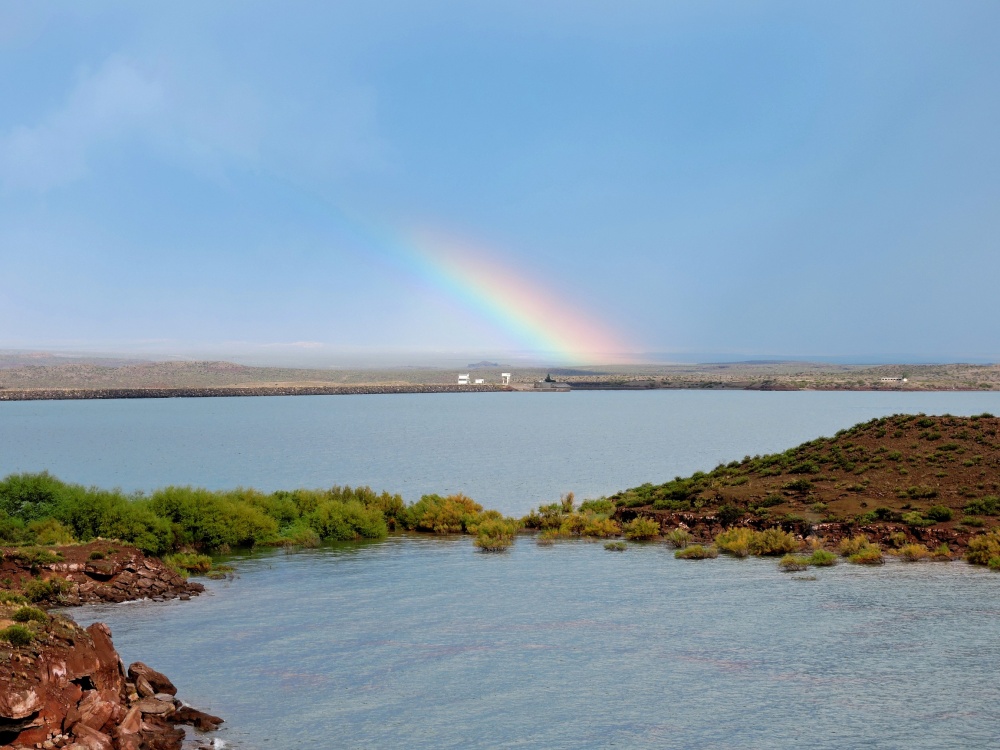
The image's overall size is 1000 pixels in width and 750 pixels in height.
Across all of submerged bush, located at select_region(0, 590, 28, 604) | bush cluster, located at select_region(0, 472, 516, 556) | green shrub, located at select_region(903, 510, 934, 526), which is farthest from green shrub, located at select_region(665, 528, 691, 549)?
submerged bush, located at select_region(0, 590, 28, 604)

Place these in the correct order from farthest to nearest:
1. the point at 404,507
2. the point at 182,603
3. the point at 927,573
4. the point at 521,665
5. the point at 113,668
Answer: the point at 404,507
the point at 927,573
the point at 182,603
the point at 521,665
the point at 113,668

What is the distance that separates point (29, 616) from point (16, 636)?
4.01ft

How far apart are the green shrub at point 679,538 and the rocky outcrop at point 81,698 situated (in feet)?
72.9

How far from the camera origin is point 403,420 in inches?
5591

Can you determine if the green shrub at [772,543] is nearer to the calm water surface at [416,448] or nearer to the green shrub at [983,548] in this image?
the green shrub at [983,548]

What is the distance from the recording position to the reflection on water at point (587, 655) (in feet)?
54.8

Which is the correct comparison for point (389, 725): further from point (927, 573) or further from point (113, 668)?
point (927, 573)

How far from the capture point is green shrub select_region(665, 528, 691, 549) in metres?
35.6

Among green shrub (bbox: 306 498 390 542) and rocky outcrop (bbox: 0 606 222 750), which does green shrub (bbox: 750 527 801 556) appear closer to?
green shrub (bbox: 306 498 390 542)

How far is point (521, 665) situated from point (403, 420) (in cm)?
12258

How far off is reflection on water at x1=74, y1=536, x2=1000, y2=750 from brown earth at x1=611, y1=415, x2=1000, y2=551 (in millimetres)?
4765

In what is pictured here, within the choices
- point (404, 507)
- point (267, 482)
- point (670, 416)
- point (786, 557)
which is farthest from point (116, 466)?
point (670, 416)

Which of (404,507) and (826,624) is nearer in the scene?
(826,624)

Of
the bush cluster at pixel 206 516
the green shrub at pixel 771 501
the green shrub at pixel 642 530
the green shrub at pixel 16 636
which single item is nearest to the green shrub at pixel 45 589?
the bush cluster at pixel 206 516
